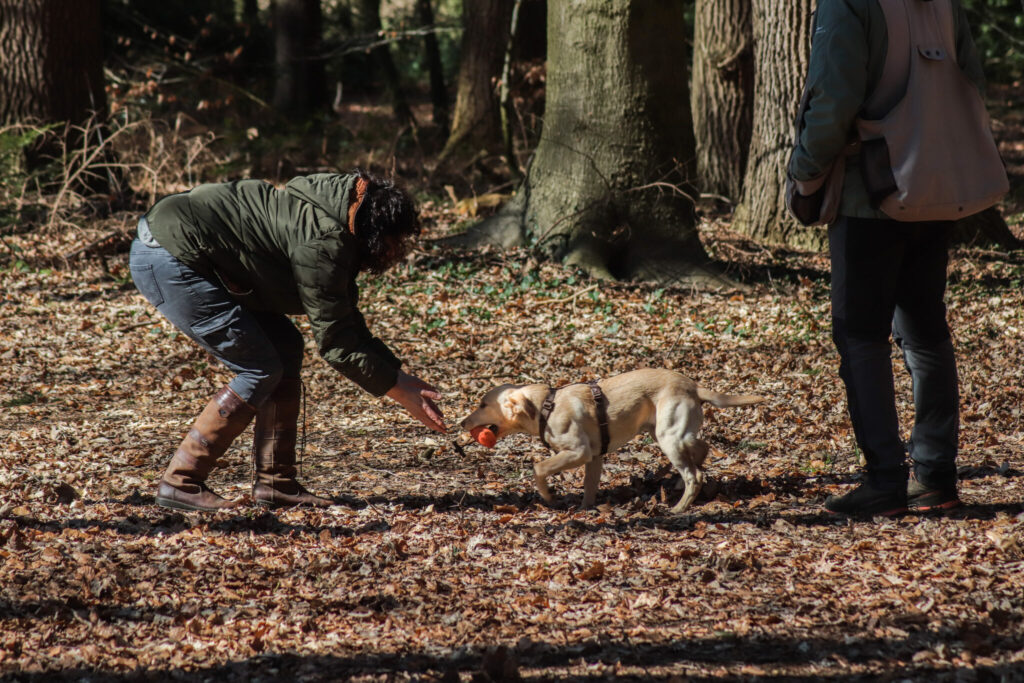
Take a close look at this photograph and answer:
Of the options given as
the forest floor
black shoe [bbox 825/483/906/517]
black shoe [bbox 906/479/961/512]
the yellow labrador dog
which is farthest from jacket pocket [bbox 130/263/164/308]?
black shoe [bbox 906/479/961/512]

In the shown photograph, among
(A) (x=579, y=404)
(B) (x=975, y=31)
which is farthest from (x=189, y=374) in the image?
(B) (x=975, y=31)

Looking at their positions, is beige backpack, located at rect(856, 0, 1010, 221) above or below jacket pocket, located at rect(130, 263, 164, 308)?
above

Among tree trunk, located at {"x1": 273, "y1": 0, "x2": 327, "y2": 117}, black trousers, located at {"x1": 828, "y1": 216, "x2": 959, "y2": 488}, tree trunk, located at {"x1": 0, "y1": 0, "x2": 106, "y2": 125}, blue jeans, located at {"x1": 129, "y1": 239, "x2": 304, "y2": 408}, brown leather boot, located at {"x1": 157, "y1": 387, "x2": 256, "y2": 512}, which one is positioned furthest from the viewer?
tree trunk, located at {"x1": 273, "y1": 0, "x2": 327, "y2": 117}

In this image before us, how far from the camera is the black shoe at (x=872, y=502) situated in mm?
4434

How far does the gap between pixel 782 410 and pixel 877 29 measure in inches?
126

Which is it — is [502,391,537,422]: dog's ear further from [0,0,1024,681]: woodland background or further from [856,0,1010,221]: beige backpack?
[856,0,1010,221]: beige backpack

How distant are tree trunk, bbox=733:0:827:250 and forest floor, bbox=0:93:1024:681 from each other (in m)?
2.78

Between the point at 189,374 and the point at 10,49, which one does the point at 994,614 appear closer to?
the point at 189,374

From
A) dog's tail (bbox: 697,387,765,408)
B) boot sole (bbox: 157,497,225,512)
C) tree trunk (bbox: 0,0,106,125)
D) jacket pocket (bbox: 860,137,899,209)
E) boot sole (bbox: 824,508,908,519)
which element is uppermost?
tree trunk (bbox: 0,0,106,125)

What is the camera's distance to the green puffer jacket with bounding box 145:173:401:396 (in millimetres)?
4375

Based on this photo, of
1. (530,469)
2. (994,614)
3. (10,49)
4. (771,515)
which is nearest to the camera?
(994,614)

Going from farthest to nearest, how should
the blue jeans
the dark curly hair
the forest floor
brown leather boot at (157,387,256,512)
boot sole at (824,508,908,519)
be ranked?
brown leather boot at (157,387,256,512)
the blue jeans
boot sole at (824,508,908,519)
the dark curly hair
the forest floor

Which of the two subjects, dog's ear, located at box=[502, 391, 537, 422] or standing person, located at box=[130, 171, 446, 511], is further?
dog's ear, located at box=[502, 391, 537, 422]

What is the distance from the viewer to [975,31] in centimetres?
2078
